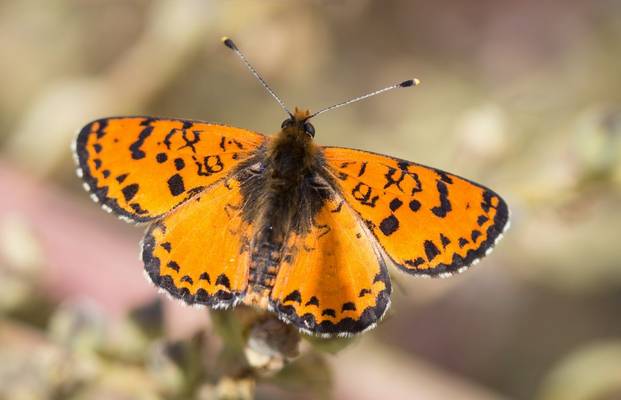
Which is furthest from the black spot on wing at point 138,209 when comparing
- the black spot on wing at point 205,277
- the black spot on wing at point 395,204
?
the black spot on wing at point 395,204

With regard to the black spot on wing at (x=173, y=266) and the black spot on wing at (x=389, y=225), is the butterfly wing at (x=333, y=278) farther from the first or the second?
the black spot on wing at (x=173, y=266)

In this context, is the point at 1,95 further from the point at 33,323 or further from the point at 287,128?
the point at 287,128

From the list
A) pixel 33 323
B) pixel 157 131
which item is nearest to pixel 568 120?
pixel 157 131

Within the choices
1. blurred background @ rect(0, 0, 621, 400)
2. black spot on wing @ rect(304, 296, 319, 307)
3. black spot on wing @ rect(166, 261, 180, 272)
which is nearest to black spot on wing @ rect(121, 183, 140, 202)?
black spot on wing @ rect(166, 261, 180, 272)

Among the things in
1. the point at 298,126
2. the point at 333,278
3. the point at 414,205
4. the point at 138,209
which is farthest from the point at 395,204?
the point at 138,209

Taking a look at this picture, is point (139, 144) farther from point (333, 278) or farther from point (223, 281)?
point (333, 278)

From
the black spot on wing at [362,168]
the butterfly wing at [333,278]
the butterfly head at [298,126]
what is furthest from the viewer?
the butterfly head at [298,126]
